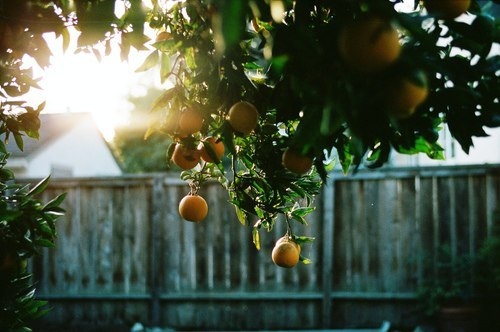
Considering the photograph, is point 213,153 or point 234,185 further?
point 234,185

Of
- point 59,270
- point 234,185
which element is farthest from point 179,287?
point 234,185

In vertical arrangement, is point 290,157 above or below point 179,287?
above

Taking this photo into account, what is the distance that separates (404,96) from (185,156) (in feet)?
2.56

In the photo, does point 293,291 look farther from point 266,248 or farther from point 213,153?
point 213,153

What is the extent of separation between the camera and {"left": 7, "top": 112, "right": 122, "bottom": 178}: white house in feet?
33.9

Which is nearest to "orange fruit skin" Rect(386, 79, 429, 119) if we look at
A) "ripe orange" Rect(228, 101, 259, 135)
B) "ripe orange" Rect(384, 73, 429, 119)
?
"ripe orange" Rect(384, 73, 429, 119)

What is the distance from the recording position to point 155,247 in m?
5.87

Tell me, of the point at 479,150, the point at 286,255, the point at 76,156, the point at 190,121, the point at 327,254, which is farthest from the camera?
the point at 76,156

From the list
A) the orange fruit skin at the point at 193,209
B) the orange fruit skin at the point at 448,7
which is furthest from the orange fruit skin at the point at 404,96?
the orange fruit skin at the point at 193,209

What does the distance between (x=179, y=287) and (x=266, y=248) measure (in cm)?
113

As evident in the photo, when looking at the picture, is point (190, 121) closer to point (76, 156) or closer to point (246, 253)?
point (246, 253)

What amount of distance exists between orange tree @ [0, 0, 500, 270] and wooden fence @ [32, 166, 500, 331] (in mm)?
3852

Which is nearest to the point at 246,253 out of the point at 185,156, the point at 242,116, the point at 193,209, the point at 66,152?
the point at 193,209

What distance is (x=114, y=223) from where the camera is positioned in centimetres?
602
